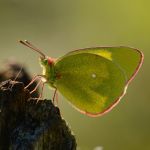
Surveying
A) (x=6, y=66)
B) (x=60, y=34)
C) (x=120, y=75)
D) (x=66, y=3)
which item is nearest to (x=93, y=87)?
(x=120, y=75)

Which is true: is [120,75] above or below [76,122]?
above

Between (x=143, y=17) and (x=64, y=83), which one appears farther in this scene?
(x=143, y=17)

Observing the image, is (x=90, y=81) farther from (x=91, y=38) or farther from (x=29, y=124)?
(x=91, y=38)

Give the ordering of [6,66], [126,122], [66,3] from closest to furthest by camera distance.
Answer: [6,66] → [126,122] → [66,3]

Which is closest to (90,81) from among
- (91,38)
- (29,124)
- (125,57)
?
(125,57)

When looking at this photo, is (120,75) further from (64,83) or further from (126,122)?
(126,122)

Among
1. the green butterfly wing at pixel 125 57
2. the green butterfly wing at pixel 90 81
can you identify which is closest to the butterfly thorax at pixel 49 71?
the green butterfly wing at pixel 90 81
